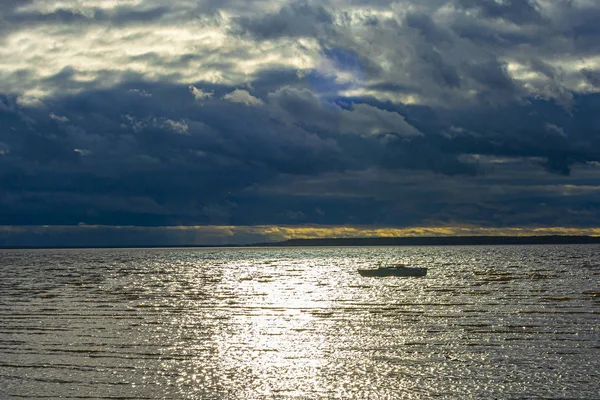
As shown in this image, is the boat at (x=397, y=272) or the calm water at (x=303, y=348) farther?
the boat at (x=397, y=272)

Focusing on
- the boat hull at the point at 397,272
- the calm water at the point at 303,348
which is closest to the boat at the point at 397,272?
the boat hull at the point at 397,272

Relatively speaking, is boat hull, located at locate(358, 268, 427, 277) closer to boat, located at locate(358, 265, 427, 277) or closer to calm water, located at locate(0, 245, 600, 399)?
boat, located at locate(358, 265, 427, 277)

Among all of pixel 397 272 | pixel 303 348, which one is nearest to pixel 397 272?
pixel 397 272

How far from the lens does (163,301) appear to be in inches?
3952

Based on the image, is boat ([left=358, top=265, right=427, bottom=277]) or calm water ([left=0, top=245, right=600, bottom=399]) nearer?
calm water ([left=0, top=245, right=600, bottom=399])

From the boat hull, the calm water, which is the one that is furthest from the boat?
the calm water

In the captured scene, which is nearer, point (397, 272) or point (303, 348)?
point (303, 348)

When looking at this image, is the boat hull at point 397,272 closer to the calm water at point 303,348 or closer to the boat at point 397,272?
the boat at point 397,272

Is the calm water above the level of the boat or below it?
above

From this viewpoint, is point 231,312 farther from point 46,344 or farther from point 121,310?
point 46,344

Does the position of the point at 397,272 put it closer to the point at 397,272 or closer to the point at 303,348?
the point at 397,272

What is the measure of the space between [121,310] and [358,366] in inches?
1786

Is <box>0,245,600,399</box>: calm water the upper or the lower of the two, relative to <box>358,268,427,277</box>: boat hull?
upper

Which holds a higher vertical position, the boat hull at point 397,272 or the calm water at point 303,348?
the calm water at point 303,348
